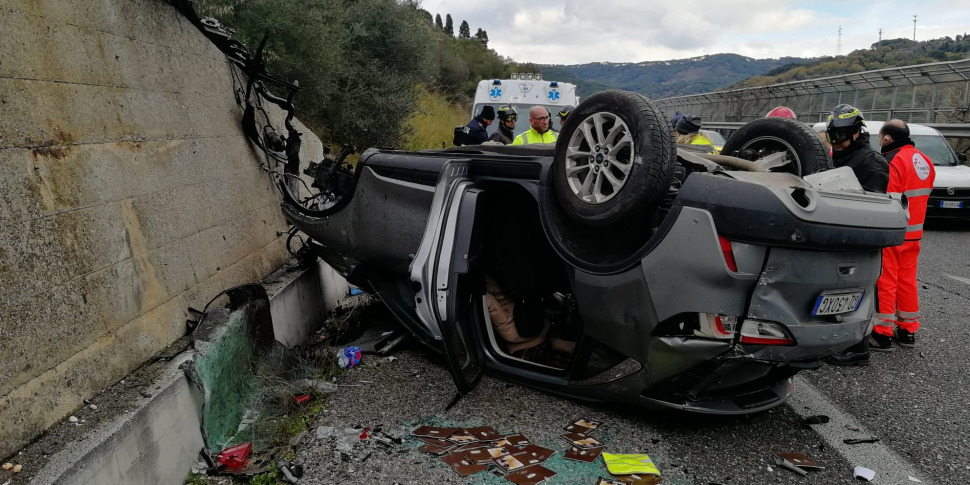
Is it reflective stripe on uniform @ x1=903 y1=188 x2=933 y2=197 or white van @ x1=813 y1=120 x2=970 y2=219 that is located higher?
reflective stripe on uniform @ x1=903 y1=188 x2=933 y2=197

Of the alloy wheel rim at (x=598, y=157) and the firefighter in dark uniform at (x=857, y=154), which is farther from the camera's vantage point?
the firefighter in dark uniform at (x=857, y=154)

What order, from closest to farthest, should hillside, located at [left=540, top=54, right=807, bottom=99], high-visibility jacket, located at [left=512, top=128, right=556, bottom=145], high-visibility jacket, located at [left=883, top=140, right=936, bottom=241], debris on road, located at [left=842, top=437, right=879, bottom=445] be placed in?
debris on road, located at [left=842, top=437, right=879, bottom=445] < high-visibility jacket, located at [left=883, top=140, right=936, bottom=241] < high-visibility jacket, located at [left=512, top=128, right=556, bottom=145] < hillside, located at [left=540, top=54, right=807, bottom=99]

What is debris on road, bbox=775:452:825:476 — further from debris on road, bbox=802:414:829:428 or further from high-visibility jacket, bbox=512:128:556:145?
high-visibility jacket, bbox=512:128:556:145

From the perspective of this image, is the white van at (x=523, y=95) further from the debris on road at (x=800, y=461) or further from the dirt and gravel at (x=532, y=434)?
the debris on road at (x=800, y=461)

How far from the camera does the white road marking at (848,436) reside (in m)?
2.91

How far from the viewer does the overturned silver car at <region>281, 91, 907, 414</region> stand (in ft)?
8.79

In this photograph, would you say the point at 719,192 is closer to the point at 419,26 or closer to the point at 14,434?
the point at 14,434

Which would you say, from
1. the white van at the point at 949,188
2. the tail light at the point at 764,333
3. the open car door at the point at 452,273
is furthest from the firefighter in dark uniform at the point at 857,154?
the white van at the point at 949,188

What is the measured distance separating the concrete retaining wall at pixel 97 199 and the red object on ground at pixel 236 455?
64 cm

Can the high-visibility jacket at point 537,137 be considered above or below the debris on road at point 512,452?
above

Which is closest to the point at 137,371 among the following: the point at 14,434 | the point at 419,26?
the point at 14,434

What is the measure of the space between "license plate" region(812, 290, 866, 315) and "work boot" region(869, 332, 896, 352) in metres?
2.23

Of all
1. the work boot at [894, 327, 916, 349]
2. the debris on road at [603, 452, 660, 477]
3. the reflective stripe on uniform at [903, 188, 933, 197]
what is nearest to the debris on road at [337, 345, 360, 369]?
the debris on road at [603, 452, 660, 477]

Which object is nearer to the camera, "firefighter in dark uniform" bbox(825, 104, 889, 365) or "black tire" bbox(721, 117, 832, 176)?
"black tire" bbox(721, 117, 832, 176)
